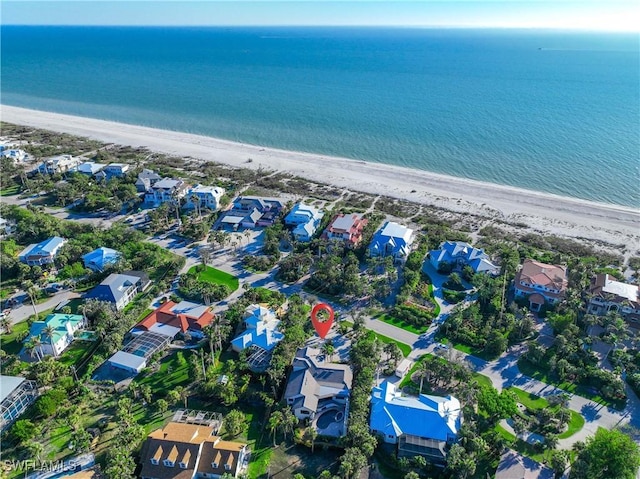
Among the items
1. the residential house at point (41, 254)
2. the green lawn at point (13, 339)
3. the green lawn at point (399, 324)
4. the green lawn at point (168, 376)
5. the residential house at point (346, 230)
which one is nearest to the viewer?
the green lawn at point (168, 376)

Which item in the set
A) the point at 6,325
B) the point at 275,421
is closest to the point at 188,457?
the point at 275,421

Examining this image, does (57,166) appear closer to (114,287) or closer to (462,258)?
(114,287)

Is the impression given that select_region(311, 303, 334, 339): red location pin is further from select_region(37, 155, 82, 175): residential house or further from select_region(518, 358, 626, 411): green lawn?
select_region(37, 155, 82, 175): residential house

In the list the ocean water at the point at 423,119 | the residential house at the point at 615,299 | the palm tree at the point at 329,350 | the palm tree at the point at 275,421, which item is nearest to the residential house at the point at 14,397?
the palm tree at the point at 275,421

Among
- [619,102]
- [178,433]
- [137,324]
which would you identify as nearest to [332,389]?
[178,433]

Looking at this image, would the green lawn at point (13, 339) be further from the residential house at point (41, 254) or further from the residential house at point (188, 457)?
the residential house at point (188, 457)
